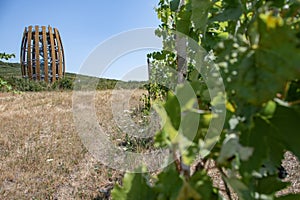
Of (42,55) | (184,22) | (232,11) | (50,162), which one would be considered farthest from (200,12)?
(42,55)

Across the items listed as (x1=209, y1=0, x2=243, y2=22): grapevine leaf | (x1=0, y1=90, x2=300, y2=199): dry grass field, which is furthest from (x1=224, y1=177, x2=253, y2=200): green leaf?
(x1=0, y1=90, x2=300, y2=199): dry grass field

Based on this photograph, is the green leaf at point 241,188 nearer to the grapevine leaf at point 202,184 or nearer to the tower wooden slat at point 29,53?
the grapevine leaf at point 202,184

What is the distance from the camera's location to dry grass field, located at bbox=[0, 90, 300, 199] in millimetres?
3338

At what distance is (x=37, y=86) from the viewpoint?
15172 millimetres

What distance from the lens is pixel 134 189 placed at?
0.53m

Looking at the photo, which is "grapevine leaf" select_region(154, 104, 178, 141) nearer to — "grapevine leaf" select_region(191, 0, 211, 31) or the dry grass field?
"grapevine leaf" select_region(191, 0, 211, 31)

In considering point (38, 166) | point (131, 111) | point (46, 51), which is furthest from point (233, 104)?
point (46, 51)

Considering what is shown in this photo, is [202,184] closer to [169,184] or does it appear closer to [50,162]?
[169,184]

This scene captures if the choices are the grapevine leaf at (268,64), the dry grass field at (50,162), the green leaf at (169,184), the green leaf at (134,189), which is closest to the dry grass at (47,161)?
the dry grass field at (50,162)

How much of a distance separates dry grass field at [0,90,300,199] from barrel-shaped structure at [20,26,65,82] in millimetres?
10639

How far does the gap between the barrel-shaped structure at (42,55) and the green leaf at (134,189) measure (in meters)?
17.3

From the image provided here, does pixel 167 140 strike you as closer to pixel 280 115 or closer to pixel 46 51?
pixel 280 115

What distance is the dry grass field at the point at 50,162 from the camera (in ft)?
11.0

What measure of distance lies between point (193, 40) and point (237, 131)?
0.68 metres
